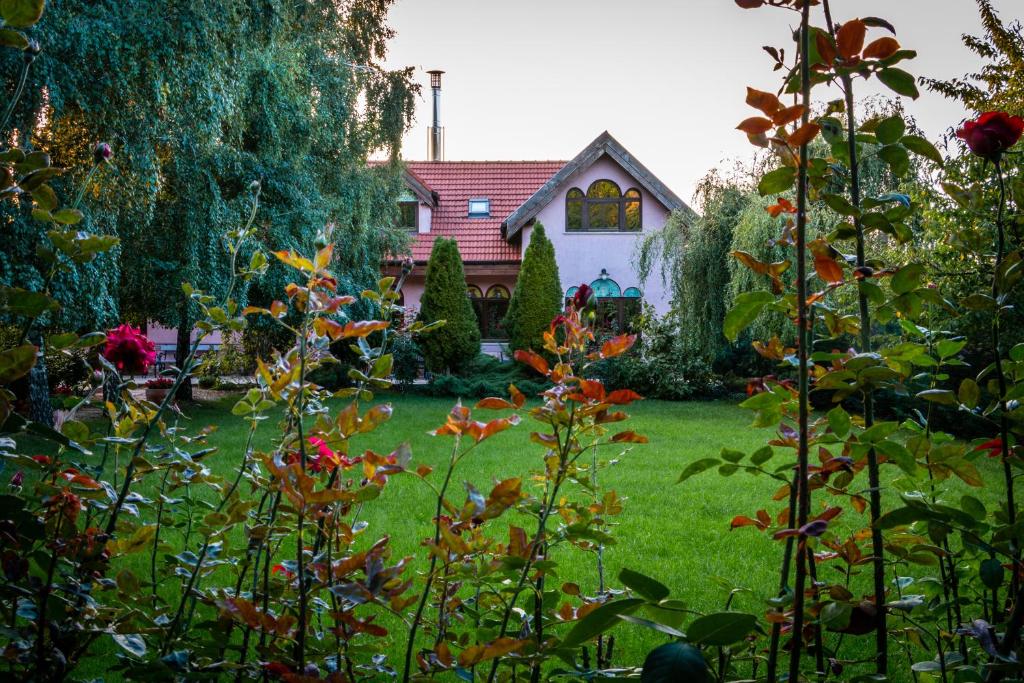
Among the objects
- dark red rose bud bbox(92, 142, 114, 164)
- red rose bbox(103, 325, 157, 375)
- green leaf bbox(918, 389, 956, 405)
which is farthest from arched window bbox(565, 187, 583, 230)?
green leaf bbox(918, 389, 956, 405)

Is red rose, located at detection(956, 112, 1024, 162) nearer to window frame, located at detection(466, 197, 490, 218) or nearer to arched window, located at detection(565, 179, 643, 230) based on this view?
arched window, located at detection(565, 179, 643, 230)

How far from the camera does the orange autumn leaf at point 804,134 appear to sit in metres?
0.86

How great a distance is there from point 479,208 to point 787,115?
1918 centimetres

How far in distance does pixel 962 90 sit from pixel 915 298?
8858 mm

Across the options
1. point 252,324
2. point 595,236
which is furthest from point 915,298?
point 595,236

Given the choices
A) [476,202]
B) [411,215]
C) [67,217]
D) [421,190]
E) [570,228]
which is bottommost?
[67,217]

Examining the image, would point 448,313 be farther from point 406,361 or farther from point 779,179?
point 779,179

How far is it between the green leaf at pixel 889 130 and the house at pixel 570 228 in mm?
14541

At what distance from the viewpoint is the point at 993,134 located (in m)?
1.14

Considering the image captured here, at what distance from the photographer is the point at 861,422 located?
4.11 ft

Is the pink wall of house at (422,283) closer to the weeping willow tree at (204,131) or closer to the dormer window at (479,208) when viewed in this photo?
the dormer window at (479,208)

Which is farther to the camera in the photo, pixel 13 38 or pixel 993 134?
pixel 993 134

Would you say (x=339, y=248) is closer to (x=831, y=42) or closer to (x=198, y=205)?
(x=198, y=205)

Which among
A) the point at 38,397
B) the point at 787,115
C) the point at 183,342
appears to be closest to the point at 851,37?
the point at 787,115
